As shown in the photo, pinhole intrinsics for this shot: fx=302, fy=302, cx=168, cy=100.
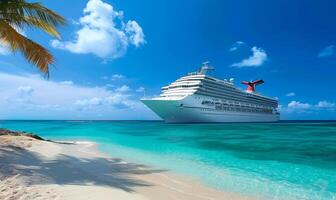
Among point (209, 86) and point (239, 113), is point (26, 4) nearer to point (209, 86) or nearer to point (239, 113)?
point (209, 86)

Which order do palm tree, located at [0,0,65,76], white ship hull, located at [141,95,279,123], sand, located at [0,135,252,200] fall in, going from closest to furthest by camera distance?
sand, located at [0,135,252,200], palm tree, located at [0,0,65,76], white ship hull, located at [141,95,279,123]

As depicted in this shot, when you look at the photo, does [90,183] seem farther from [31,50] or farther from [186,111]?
[186,111]

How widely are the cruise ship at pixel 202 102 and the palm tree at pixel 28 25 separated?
35.5m

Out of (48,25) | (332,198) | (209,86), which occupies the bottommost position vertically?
(332,198)

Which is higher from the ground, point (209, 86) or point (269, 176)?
point (209, 86)

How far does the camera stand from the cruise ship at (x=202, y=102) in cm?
4747

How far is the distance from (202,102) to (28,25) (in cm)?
4194

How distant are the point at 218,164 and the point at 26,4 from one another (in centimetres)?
871

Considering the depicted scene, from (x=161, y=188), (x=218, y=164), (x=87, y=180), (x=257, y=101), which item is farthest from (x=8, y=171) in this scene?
(x=257, y=101)

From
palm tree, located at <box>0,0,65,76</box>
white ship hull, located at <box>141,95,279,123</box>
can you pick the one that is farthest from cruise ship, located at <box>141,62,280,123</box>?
palm tree, located at <box>0,0,65,76</box>

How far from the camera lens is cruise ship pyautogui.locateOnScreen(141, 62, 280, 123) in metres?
47.5

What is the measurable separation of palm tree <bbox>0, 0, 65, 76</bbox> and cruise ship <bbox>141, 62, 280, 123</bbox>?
3549cm

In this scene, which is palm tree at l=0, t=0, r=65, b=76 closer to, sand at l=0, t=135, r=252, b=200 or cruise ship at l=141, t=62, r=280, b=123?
sand at l=0, t=135, r=252, b=200

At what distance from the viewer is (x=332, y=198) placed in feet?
22.7
